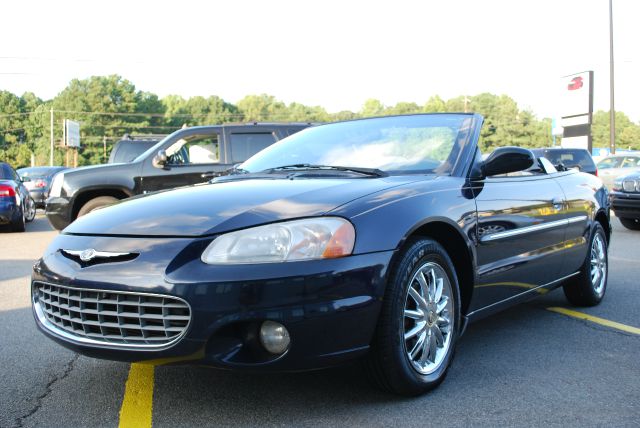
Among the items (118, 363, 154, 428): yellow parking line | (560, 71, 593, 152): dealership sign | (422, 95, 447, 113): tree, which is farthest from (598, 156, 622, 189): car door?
(422, 95, 447, 113): tree

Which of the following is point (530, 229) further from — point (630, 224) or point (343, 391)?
point (630, 224)

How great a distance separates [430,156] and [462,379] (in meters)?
1.29

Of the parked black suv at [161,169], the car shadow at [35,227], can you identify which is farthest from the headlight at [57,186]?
the car shadow at [35,227]

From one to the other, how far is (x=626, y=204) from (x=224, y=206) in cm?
1048

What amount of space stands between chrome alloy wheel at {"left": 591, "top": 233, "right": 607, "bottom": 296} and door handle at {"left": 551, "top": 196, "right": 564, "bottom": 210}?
2.88ft

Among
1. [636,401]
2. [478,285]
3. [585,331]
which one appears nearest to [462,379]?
[478,285]

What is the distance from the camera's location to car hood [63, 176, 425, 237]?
8.67ft

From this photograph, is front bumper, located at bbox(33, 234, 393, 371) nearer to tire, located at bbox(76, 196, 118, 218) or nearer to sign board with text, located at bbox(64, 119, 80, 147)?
tire, located at bbox(76, 196, 118, 218)

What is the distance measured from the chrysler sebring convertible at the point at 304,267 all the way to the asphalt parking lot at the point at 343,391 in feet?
0.72

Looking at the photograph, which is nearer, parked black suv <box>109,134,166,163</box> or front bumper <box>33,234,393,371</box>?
front bumper <box>33,234,393,371</box>

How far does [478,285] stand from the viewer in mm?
3373

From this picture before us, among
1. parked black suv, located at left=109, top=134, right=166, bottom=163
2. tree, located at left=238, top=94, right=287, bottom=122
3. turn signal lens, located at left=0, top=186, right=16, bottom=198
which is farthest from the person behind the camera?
tree, located at left=238, top=94, right=287, bottom=122

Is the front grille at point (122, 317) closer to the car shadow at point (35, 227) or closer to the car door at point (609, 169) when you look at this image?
the car shadow at point (35, 227)

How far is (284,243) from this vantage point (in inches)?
99.3
